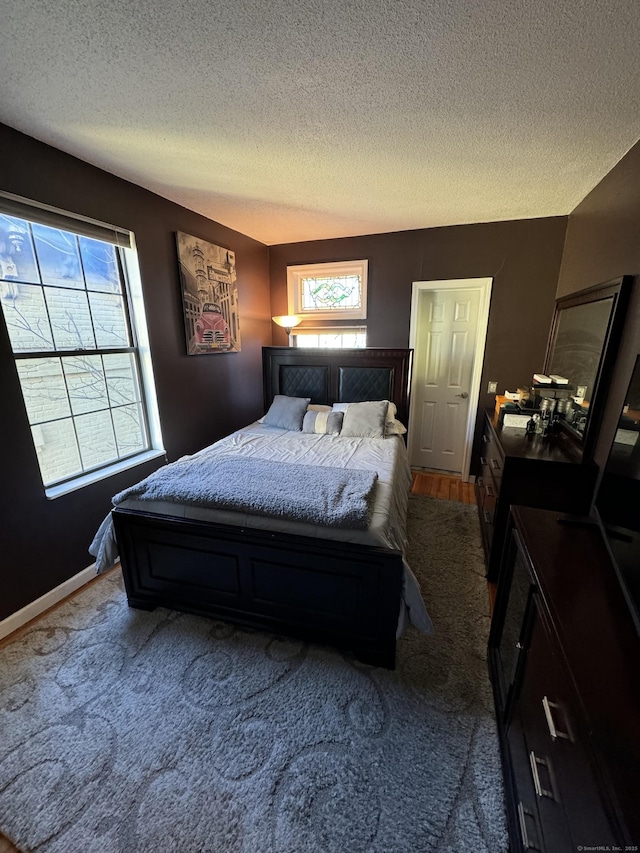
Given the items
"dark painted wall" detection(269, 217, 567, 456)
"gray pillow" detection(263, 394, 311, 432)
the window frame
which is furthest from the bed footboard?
"dark painted wall" detection(269, 217, 567, 456)

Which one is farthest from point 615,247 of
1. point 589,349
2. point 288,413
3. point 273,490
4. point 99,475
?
point 99,475

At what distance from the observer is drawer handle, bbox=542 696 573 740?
0.82 meters

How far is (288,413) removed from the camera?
3.49 m

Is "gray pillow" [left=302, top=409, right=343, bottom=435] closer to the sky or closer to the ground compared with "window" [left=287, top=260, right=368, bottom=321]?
closer to the ground

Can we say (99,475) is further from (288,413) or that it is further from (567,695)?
(567,695)

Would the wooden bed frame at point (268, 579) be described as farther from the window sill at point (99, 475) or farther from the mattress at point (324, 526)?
the window sill at point (99, 475)

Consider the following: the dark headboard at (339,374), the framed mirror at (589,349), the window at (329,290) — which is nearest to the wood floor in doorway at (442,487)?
the dark headboard at (339,374)

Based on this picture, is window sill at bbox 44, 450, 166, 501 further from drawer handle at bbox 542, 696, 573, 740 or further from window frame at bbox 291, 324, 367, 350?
drawer handle at bbox 542, 696, 573, 740

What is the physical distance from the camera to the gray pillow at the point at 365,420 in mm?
3160

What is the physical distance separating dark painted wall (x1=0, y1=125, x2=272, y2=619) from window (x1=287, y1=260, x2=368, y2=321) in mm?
566

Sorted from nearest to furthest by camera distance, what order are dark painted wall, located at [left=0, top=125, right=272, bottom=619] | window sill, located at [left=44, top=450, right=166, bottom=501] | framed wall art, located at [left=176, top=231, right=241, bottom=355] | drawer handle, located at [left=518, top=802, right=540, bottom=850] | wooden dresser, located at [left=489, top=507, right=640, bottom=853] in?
1. wooden dresser, located at [left=489, top=507, right=640, bottom=853]
2. drawer handle, located at [left=518, top=802, right=540, bottom=850]
3. dark painted wall, located at [left=0, top=125, right=272, bottom=619]
4. window sill, located at [left=44, top=450, right=166, bottom=501]
5. framed wall art, located at [left=176, top=231, right=241, bottom=355]

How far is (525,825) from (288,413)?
294 cm

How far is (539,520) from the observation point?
57.0 inches

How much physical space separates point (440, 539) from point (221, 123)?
3007 mm
